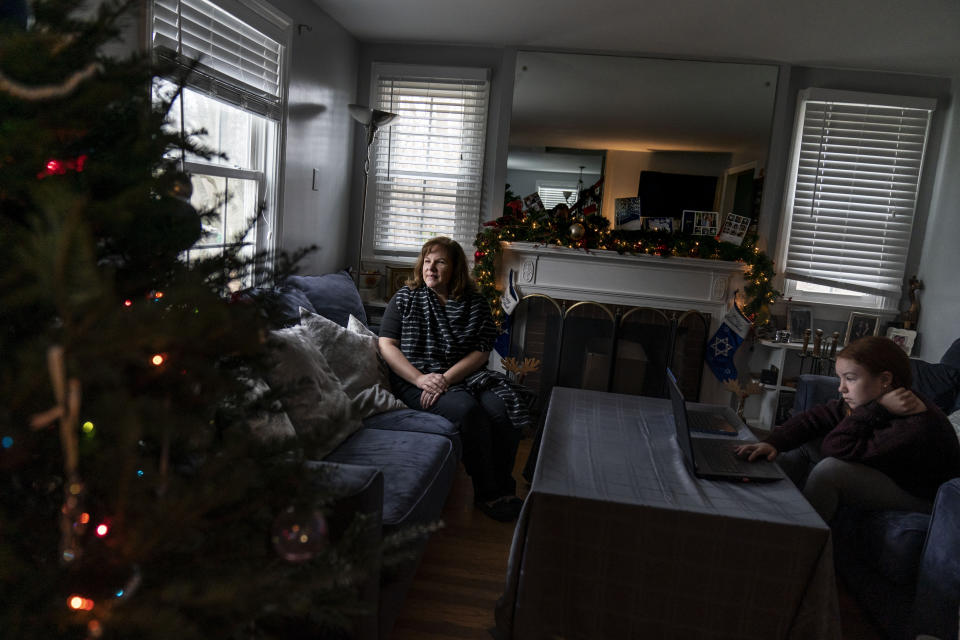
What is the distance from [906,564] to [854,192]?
303 cm

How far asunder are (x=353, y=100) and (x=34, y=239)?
163 inches

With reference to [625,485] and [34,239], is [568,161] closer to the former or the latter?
[625,485]

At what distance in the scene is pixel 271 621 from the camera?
87 centimetres

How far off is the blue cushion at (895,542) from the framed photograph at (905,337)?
238 cm

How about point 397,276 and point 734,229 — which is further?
point 397,276

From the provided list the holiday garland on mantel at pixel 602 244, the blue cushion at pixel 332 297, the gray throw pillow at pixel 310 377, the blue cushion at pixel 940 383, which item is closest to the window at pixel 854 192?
the holiday garland on mantel at pixel 602 244

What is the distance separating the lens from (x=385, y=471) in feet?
6.93

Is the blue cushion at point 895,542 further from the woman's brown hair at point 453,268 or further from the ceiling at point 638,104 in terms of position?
the ceiling at point 638,104

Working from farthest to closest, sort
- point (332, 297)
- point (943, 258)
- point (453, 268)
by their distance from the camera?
point (943, 258) < point (332, 297) < point (453, 268)

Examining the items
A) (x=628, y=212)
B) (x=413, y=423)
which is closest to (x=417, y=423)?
(x=413, y=423)

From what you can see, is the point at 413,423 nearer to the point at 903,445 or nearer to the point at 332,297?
the point at 332,297

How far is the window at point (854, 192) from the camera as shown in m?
4.21

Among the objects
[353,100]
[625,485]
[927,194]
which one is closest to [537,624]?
[625,485]

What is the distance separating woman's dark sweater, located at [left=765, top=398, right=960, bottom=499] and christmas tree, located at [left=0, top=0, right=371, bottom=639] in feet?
6.27
